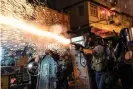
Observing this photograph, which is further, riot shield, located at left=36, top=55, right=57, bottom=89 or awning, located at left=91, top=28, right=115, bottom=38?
awning, located at left=91, top=28, right=115, bottom=38

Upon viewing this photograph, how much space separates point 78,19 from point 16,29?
992 centimetres

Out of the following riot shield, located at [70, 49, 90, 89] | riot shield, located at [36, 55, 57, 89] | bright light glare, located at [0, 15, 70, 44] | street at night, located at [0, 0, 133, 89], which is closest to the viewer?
bright light glare, located at [0, 15, 70, 44]

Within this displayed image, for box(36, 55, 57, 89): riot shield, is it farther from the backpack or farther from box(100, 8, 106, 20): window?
box(100, 8, 106, 20): window

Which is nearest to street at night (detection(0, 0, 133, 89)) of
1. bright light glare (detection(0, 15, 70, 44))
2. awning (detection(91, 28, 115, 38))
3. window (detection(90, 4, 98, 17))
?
bright light glare (detection(0, 15, 70, 44))

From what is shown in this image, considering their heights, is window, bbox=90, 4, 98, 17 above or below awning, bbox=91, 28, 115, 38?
above

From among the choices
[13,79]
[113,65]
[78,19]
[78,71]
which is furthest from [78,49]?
[78,19]

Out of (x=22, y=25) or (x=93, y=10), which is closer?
(x=22, y=25)

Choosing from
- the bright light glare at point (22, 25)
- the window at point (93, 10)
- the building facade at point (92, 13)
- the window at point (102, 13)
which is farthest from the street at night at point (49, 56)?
the window at point (102, 13)

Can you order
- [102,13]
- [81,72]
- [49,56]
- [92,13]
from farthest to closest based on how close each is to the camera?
[102,13] → [92,13] → [81,72] → [49,56]

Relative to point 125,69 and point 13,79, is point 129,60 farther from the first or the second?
point 13,79

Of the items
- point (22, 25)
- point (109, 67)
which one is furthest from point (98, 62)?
point (22, 25)

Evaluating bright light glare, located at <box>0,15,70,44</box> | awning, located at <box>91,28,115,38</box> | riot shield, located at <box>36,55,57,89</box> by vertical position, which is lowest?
riot shield, located at <box>36,55,57,89</box>

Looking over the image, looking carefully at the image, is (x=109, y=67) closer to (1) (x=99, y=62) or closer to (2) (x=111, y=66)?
(2) (x=111, y=66)

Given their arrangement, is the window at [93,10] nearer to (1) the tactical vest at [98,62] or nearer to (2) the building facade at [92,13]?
(2) the building facade at [92,13]
